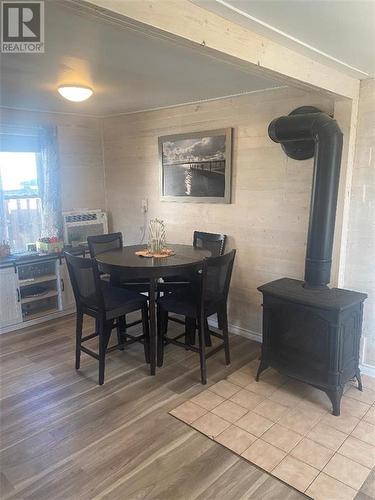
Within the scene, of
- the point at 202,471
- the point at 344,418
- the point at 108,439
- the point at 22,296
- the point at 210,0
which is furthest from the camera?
the point at 22,296

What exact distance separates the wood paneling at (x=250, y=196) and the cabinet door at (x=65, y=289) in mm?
1244

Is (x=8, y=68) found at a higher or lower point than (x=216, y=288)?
higher

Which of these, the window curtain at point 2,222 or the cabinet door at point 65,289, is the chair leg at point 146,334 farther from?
the window curtain at point 2,222

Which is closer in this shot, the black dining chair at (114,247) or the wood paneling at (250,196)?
the wood paneling at (250,196)

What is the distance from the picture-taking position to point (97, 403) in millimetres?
2652

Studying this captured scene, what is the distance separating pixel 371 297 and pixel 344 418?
96 centimetres

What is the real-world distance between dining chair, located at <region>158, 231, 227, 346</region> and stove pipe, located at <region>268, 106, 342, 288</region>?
98 cm

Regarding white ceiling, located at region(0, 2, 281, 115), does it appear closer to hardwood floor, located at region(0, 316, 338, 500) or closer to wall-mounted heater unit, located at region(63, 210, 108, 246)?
wall-mounted heater unit, located at region(63, 210, 108, 246)

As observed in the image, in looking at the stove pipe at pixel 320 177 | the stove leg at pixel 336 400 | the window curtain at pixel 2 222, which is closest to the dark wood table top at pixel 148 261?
the stove pipe at pixel 320 177

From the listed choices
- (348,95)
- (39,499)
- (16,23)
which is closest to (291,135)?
(348,95)

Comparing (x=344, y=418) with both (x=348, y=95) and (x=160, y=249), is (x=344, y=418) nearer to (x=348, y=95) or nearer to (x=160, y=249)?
(x=160, y=249)

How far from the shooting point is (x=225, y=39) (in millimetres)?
1620

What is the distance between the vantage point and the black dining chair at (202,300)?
2.86 meters

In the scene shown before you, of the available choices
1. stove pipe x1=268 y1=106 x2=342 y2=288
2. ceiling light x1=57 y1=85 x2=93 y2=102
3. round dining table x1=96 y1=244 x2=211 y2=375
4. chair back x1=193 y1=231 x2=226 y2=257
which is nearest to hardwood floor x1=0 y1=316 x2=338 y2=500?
round dining table x1=96 y1=244 x2=211 y2=375
